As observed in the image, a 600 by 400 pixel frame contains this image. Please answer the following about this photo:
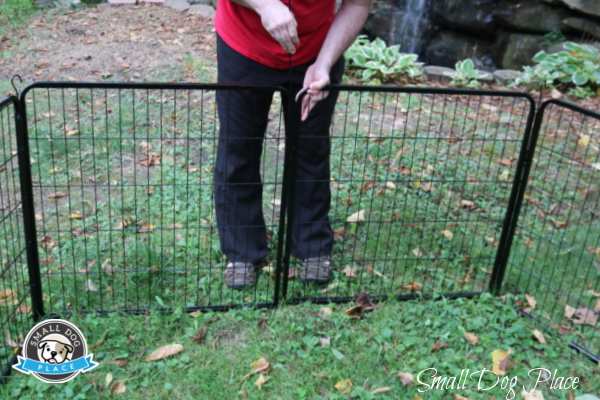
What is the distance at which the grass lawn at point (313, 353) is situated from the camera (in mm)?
2512

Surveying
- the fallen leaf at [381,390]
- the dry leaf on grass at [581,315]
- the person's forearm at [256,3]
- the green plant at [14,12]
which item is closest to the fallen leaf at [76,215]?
the person's forearm at [256,3]

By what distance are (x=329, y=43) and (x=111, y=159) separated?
101 inches

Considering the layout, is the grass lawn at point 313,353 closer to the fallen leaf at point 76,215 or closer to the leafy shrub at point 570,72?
the fallen leaf at point 76,215

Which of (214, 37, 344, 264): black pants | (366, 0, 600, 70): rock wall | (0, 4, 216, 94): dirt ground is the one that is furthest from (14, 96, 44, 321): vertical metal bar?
(366, 0, 600, 70): rock wall

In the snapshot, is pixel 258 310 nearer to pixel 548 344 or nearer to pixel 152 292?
pixel 152 292

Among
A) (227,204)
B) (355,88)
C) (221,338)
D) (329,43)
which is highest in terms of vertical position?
(329,43)

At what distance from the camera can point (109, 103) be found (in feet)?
18.8

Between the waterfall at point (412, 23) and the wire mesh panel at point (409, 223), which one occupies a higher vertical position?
the waterfall at point (412, 23)

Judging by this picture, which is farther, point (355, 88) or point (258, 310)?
point (258, 310)

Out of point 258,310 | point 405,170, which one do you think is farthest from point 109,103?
point 258,310

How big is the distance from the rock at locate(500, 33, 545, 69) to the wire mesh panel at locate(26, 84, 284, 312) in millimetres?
4590

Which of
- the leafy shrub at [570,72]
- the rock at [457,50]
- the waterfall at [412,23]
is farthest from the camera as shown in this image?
the waterfall at [412,23]

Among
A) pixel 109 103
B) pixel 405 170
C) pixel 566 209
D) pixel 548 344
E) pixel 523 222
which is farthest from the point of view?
pixel 109 103

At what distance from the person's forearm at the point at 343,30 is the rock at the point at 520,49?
19.5 ft
